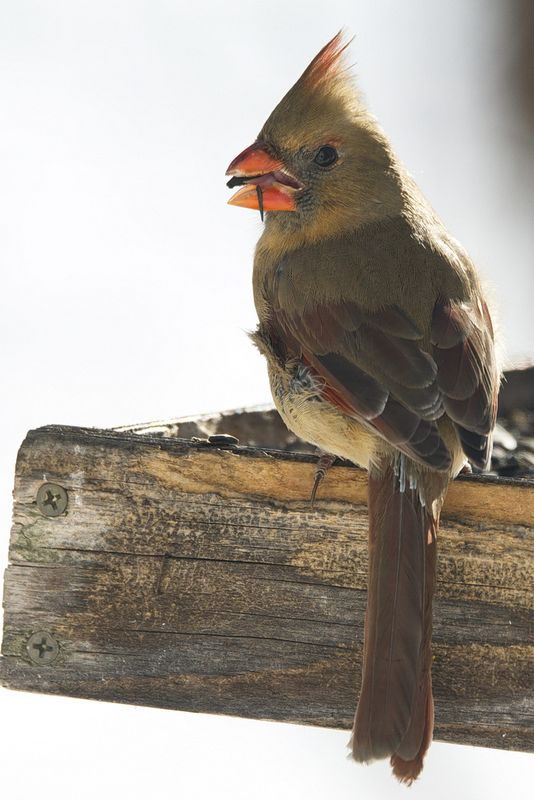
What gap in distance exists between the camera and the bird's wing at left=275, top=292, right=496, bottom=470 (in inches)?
105

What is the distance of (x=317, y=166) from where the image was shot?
333 cm

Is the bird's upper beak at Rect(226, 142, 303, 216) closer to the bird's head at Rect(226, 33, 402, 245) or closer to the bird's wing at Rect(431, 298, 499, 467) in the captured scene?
the bird's head at Rect(226, 33, 402, 245)

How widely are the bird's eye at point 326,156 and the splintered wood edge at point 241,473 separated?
878 millimetres

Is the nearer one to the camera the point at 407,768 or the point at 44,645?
the point at 407,768

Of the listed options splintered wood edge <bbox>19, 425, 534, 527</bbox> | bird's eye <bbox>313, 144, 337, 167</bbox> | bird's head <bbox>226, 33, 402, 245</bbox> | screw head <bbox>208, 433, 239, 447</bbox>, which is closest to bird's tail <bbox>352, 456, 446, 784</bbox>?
splintered wood edge <bbox>19, 425, 534, 527</bbox>

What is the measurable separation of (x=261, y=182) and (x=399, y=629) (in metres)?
1.25

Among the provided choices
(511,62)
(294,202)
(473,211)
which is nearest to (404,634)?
(294,202)

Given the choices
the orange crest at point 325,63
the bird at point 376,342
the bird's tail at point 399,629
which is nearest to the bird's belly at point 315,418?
the bird at point 376,342

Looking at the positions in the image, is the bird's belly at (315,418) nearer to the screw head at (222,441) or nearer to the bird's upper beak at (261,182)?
the screw head at (222,441)

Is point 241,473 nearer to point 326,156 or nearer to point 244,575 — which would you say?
point 244,575

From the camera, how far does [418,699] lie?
100 inches

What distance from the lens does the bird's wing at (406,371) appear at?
8.76ft

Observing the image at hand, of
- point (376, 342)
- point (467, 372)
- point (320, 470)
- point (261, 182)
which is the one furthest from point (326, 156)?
point (320, 470)

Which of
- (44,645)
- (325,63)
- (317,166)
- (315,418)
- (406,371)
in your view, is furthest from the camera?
(317,166)
